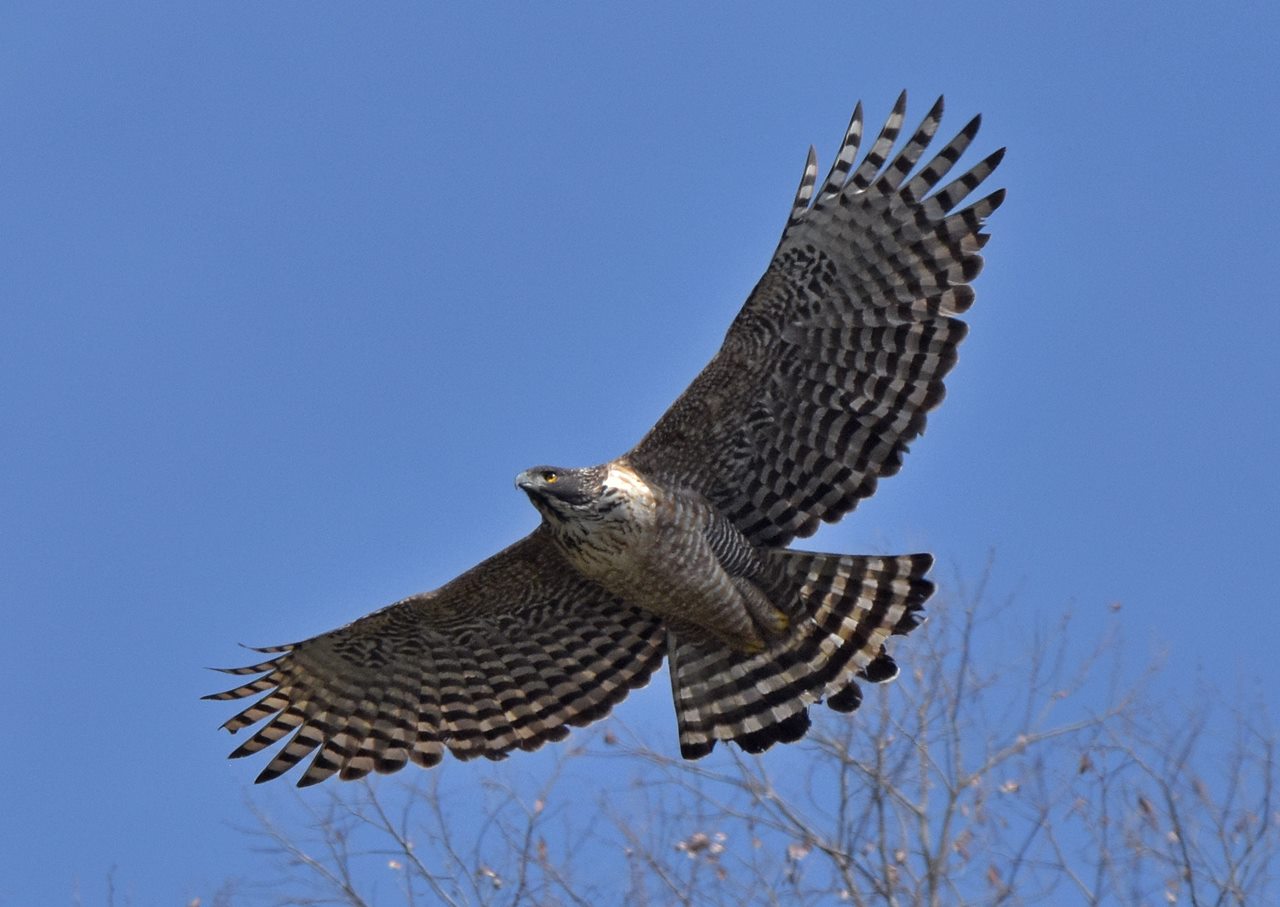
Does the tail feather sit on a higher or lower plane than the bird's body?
lower

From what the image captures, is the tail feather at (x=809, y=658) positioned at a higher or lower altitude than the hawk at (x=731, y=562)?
lower

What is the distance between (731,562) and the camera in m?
9.70

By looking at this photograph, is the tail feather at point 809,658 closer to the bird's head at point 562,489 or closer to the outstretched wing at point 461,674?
the outstretched wing at point 461,674

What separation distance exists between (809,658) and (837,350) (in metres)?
1.54

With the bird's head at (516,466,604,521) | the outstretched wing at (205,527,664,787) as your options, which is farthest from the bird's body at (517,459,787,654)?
the outstretched wing at (205,527,664,787)

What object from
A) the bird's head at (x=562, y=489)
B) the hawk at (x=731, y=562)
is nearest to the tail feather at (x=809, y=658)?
the hawk at (x=731, y=562)

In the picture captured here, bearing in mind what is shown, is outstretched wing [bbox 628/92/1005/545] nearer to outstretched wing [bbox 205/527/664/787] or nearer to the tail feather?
the tail feather

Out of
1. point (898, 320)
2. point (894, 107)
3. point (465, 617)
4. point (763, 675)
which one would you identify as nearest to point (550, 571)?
point (465, 617)

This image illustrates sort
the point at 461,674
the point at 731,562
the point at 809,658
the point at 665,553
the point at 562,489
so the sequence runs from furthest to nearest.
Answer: the point at 461,674 → the point at 809,658 → the point at 731,562 → the point at 665,553 → the point at 562,489

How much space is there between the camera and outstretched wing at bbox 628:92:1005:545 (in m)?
9.22

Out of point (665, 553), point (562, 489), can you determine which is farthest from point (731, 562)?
point (562, 489)

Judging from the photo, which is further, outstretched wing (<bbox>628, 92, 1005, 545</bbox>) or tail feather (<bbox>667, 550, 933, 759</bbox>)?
tail feather (<bbox>667, 550, 933, 759</bbox>)

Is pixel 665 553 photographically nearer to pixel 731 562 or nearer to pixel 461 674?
pixel 731 562

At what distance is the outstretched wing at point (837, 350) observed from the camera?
9219mm
